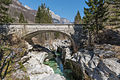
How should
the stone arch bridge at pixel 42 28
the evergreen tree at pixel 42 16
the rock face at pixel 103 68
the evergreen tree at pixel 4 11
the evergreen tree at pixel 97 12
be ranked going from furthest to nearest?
1. the evergreen tree at pixel 42 16
2. the stone arch bridge at pixel 42 28
3. the evergreen tree at pixel 4 11
4. the evergreen tree at pixel 97 12
5. the rock face at pixel 103 68

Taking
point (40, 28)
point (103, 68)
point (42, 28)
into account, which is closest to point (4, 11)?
point (40, 28)

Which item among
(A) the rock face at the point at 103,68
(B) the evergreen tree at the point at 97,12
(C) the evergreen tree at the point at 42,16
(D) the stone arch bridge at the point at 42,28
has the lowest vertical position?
(A) the rock face at the point at 103,68

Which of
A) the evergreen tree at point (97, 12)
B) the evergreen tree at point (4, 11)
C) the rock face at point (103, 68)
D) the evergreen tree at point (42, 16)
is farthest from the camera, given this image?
the evergreen tree at point (42, 16)

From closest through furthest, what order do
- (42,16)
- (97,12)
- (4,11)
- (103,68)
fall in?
(103,68) < (97,12) < (4,11) < (42,16)

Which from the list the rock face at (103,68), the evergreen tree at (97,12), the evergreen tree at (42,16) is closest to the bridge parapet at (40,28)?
the evergreen tree at (97,12)

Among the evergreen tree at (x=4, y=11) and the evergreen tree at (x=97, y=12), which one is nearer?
the evergreen tree at (x=97, y=12)

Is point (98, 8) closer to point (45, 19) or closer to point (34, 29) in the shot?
point (34, 29)

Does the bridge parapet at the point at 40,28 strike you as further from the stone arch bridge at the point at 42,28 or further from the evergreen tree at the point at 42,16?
the evergreen tree at the point at 42,16

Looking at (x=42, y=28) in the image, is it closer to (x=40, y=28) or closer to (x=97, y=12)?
(x=40, y=28)

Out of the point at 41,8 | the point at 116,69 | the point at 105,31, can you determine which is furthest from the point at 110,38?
the point at 41,8

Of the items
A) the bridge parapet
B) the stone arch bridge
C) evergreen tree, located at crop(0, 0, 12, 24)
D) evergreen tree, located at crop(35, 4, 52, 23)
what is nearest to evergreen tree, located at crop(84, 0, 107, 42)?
the stone arch bridge

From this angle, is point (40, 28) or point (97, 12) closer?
point (97, 12)

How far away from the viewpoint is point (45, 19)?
33125mm

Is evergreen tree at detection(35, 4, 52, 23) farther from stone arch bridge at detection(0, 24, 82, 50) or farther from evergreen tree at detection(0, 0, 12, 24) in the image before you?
evergreen tree at detection(0, 0, 12, 24)
